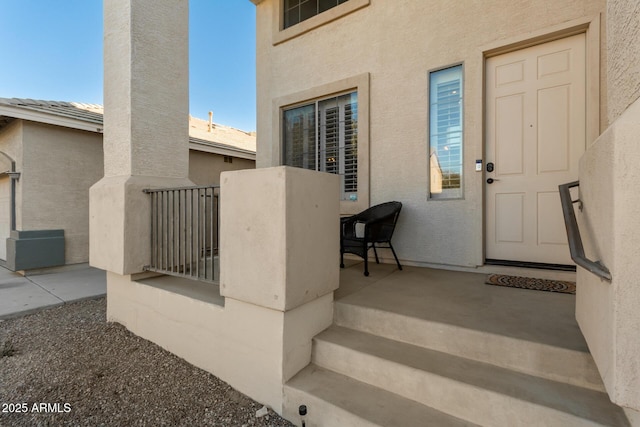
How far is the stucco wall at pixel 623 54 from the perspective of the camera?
114cm

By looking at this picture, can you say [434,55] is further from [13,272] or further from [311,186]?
[13,272]

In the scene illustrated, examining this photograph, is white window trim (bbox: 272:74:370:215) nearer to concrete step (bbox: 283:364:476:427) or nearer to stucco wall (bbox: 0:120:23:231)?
concrete step (bbox: 283:364:476:427)

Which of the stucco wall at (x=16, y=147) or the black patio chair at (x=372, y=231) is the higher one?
the stucco wall at (x=16, y=147)

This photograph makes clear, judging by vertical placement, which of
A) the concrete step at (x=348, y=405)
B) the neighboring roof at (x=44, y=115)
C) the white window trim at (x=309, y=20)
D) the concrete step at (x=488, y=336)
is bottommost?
the concrete step at (x=348, y=405)

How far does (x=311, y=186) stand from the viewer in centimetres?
206

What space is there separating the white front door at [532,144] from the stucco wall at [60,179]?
7385mm

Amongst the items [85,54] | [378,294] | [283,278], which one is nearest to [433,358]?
[378,294]

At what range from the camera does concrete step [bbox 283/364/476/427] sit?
1.57 meters

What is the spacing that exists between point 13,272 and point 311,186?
6.94 meters

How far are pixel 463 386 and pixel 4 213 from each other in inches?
353

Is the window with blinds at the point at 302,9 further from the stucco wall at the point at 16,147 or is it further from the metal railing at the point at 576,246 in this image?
the stucco wall at the point at 16,147

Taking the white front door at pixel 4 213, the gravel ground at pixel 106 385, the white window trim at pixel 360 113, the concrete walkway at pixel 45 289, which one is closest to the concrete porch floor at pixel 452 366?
the gravel ground at pixel 106 385

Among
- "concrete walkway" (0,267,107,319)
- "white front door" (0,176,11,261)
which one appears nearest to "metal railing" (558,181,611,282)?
"concrete walkway" (0,267,107,319)

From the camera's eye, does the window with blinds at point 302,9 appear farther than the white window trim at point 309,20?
Yes
